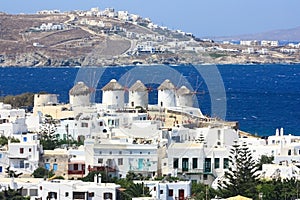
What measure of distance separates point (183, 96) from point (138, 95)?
1.57 metres

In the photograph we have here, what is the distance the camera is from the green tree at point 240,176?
2039cm

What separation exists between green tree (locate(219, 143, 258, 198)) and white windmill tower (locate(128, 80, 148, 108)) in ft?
36.4

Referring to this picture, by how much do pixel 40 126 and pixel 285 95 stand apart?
151 ft

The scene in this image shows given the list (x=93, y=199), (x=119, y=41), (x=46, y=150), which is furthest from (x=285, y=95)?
(x=93, y=199)

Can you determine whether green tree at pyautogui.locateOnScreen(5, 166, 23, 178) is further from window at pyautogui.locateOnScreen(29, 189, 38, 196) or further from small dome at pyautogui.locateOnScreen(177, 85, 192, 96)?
small dome at pyautogui.locateOnScreen(177, 85, 192, 96)

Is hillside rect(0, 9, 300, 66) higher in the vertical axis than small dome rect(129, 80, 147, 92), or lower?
higher

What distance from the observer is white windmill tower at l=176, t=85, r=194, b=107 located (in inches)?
1355

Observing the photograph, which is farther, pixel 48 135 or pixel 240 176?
pixel 48 135

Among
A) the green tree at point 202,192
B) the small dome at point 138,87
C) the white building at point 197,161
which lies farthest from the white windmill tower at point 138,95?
the green tree at point 202,192

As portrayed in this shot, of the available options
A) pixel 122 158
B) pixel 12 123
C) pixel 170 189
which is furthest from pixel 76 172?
pixel 12 123

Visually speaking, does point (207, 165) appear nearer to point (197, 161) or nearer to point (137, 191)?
point (197, 161)

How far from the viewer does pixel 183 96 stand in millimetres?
34531

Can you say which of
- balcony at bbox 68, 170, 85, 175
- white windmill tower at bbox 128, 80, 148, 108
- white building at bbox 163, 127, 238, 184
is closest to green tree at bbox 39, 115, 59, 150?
balcony at bbox 68, 170, 85, 175

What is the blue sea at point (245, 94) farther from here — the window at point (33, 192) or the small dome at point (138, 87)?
the window at point (33, 192)
